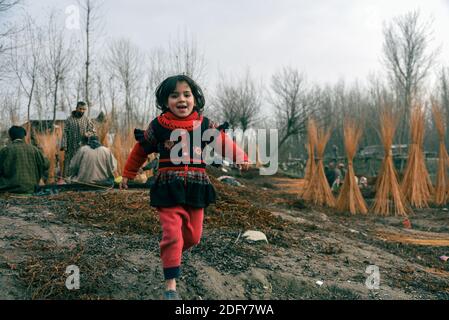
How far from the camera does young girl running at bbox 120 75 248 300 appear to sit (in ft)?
7.52

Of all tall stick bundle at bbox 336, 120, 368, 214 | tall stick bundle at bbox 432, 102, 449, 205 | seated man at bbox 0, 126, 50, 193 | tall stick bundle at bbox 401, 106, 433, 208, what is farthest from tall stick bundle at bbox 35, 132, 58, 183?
tall stick bundle at bbox 432, 102, 449, 205

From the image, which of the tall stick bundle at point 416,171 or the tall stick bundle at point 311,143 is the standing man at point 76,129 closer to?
the tall stick bundle at point 311,143

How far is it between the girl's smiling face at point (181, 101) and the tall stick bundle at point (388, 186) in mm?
6067

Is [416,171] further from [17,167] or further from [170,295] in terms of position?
[17,167]

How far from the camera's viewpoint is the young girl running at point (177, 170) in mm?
2293

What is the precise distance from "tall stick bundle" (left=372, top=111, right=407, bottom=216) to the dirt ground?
211 cm

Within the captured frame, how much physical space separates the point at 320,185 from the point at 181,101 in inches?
255

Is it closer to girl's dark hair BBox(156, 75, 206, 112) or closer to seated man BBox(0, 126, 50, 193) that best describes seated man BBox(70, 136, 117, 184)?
seated man BBox(0, 126, 50, 193)

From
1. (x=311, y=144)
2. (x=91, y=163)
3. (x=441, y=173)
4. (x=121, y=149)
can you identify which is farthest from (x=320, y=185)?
(x=91, y=163)

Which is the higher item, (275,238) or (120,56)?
(120,56)

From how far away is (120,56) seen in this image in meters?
18.0
